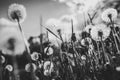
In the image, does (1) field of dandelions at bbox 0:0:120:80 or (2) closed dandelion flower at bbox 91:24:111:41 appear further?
(2) closed dandelion flower at bbox 91:24:111:41

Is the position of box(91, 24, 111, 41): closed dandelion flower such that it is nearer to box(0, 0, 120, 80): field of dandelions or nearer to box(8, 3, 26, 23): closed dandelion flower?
box(0, 0, 120, 80): field of dandelions

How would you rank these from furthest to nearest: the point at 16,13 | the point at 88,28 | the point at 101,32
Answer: the point at 101,32
the point at 88,28
the point at 16,13

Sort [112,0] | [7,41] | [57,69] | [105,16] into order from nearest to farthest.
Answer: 1. [7,41]
2. [57,69]
3. [105,16]
4. [112,0]

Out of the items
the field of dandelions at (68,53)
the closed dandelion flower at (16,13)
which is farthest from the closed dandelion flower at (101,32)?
the closed dandelion flower at (16,13)

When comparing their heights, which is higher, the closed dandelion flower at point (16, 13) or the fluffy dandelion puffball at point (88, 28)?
the closed dandelion flower at point (16, 13)

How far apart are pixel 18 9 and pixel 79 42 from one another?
554 mm

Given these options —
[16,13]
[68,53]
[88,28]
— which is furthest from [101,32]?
[16,13]

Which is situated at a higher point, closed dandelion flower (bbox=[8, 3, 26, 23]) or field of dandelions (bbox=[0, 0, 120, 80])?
closed dandelion flower (bbox=[8, 3, 26, 23])

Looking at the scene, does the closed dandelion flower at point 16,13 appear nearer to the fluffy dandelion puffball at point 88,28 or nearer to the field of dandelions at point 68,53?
the field of dandelions at point 68,53

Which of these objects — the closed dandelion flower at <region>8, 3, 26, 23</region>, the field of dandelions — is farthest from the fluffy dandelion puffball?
the closed dandelion flower at <region>8, 3, 26, 23</region>

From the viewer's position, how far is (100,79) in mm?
1080

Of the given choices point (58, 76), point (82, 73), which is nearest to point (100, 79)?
point (82, 73)

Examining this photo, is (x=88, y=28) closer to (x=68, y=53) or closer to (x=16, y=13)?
(x=68, y=53)

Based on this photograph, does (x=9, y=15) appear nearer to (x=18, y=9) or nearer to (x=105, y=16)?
(x=18, y=9)
